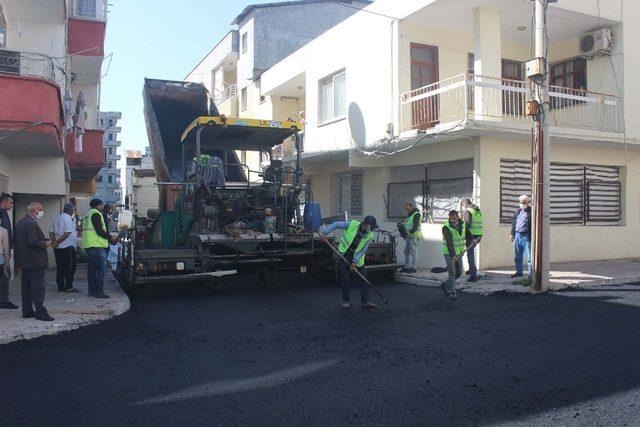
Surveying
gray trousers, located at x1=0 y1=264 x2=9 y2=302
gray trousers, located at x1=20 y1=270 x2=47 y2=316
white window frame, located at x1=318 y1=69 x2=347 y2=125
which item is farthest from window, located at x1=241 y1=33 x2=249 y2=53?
gray trousers, located at x1=20 y1=270 x2=47 y2=316

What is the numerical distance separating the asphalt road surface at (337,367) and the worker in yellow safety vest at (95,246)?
1011 mm

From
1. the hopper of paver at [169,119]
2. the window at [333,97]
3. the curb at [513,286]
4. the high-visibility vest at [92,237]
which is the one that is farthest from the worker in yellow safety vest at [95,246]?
the window at [333,97]

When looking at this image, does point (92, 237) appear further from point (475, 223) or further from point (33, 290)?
point (475, 223)

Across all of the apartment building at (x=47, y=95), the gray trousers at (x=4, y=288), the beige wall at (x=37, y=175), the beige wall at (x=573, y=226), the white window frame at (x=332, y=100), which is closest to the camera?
the gray trousers at (x=4, y=288)

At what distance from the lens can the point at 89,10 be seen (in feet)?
49.0

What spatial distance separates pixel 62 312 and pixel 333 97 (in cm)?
1119

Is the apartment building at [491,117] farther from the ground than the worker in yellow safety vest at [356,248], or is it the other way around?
the apartment building at [491,117]

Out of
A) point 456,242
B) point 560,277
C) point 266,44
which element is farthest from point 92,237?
point 266,44

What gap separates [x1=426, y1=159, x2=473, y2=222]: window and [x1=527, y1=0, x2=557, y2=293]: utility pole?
123 inches

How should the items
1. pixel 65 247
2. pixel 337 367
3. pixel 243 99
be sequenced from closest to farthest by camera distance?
pixel 337 367, pixel 65 247, pixel 243 99

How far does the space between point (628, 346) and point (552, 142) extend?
8.00m

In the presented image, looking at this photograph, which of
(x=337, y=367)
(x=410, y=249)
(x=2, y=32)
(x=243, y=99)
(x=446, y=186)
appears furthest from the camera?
(x=243, y=99)

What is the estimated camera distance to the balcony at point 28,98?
8227 millimetres

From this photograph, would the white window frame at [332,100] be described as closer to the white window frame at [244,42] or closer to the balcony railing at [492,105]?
the balcony railing at [492,105]
